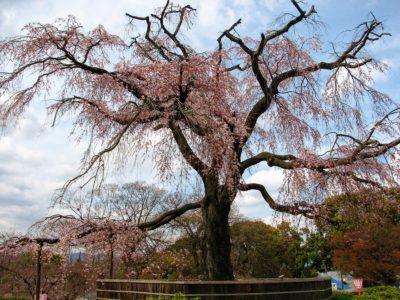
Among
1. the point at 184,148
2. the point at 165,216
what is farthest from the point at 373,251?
the point at 184,148

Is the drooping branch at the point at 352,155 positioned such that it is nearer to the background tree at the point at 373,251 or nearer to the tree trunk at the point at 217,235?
the tree trunk at the point at 217,235

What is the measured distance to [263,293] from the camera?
9.46 meters

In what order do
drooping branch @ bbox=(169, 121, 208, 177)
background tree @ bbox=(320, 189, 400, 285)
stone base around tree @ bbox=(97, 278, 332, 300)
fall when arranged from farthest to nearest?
1. background tree @ bbox=(320, 189, 400, 285)
2. drooping branch @ bbox=(169, 121, 208, 177)
3. stone base around tree @ bbox=(97, 278, 332, 300)

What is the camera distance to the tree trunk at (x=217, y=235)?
36.8ft

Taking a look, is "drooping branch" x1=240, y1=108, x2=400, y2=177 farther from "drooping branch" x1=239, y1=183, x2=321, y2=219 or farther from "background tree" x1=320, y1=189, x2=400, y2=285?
"background tree" x1=320, y1=189, x2=400, y2=285

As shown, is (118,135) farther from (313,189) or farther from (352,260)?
(352,260)

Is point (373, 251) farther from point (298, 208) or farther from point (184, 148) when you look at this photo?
point (184, 148)

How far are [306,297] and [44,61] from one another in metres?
8.14

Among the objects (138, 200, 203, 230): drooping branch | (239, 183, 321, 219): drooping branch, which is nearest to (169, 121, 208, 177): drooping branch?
(239, 183, 321, 219): drooping branch

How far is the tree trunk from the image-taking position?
11.2 metres

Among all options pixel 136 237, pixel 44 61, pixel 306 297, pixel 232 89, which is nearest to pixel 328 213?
pixel 306 297

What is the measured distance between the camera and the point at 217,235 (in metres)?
11.4

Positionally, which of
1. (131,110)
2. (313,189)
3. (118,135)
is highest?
(131,110)

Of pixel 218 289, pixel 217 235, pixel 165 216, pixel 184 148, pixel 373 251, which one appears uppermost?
pixel 184 148
